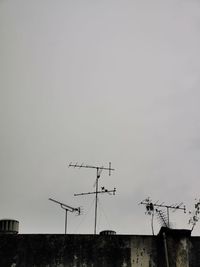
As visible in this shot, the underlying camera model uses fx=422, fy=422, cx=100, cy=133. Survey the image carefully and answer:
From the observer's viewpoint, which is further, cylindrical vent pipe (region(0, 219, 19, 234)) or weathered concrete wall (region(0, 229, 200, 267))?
cylindrical vent pipe (region(0, 219, 19, 234))

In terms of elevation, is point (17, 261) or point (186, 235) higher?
point (186, 235)

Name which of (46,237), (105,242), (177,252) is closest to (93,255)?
(105,242)

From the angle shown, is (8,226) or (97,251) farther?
(8,226)

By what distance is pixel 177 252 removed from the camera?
15.0m

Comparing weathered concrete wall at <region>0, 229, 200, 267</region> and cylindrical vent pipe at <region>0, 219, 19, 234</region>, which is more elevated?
cylindrical vent pipe at <region>0, 219, 19, 234</region>

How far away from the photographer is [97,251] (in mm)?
15258

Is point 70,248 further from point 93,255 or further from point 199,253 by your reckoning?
point 199,253

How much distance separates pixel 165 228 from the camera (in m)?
15.1

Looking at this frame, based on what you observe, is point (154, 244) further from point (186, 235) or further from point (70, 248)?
point (70, 248)

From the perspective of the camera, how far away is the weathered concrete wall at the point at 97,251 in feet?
49.1

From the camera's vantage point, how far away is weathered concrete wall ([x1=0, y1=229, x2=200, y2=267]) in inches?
590

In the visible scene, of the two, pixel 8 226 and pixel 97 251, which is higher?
pixel 8 226

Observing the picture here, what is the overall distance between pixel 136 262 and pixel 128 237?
0.93 metres

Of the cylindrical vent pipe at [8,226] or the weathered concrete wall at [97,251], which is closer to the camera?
the weathered concrete wall at [97,251]
